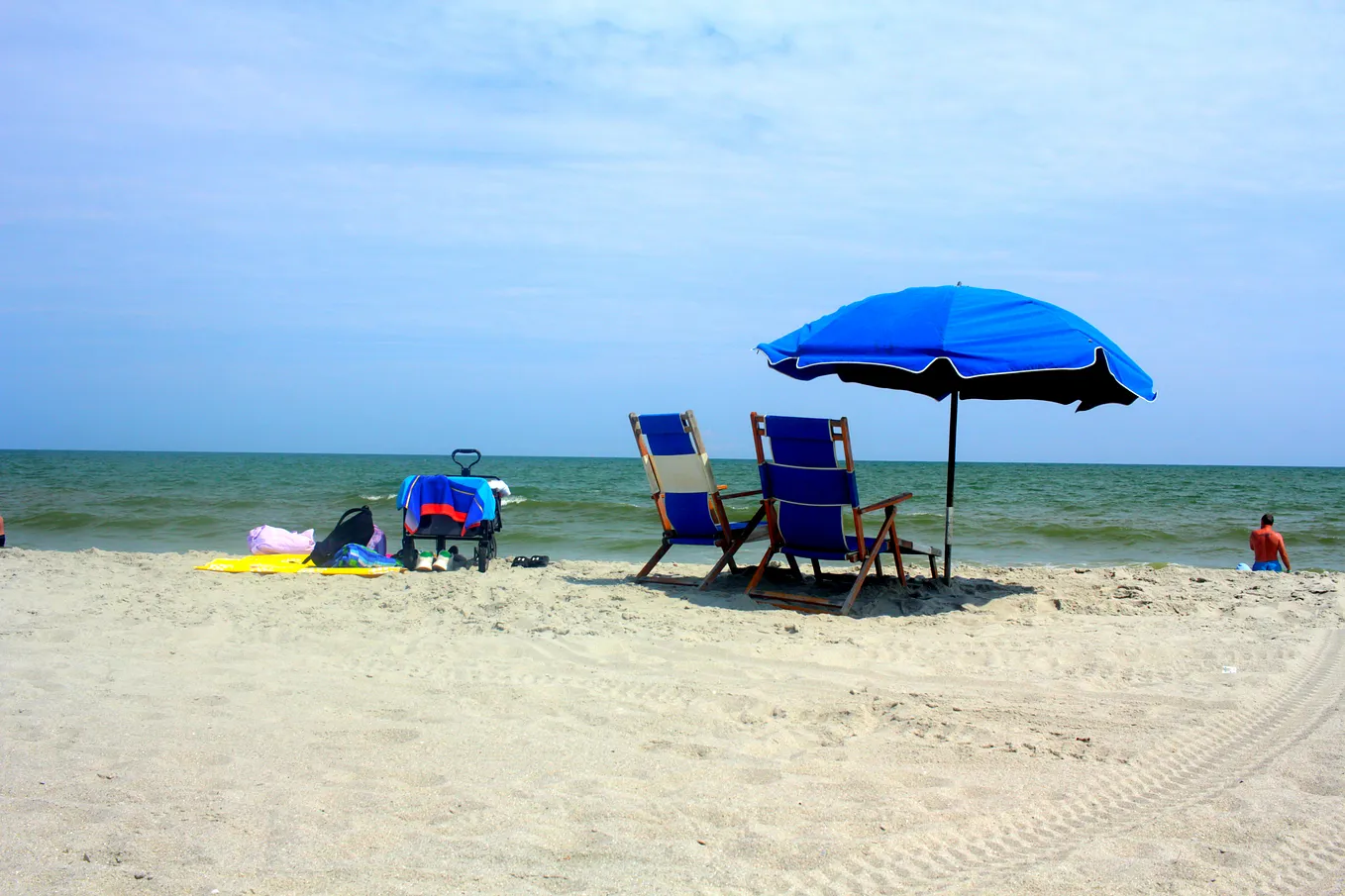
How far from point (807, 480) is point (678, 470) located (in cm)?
93

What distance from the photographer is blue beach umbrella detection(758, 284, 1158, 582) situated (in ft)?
17.0

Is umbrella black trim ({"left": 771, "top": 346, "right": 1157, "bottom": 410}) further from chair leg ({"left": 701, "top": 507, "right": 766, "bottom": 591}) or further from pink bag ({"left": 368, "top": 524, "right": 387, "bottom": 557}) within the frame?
pink bag ({"left": 368, "top": 524, "right": 387, "bottom": 557})

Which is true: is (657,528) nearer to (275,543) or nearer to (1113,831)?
(275,543)

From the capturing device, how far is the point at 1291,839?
8.11ft

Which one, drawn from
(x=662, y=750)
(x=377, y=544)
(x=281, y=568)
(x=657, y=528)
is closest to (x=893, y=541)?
(x=662, y=750)

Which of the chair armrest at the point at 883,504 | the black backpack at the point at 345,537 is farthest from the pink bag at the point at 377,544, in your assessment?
the chair armrest at the point at 883,504

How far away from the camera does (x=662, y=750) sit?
317 centimetres

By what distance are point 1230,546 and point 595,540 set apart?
30.3ft

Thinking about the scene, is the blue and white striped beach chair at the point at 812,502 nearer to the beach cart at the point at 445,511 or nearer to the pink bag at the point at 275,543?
the beach cart at the point at 445,511

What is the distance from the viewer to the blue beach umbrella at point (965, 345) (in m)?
5.18

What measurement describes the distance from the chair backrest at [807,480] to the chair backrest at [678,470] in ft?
1.42

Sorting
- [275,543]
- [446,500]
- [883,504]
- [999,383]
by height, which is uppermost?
[999,383]

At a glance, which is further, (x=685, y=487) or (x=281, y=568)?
(x=281, y=568)

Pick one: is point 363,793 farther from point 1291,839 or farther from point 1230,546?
point 1230,546
